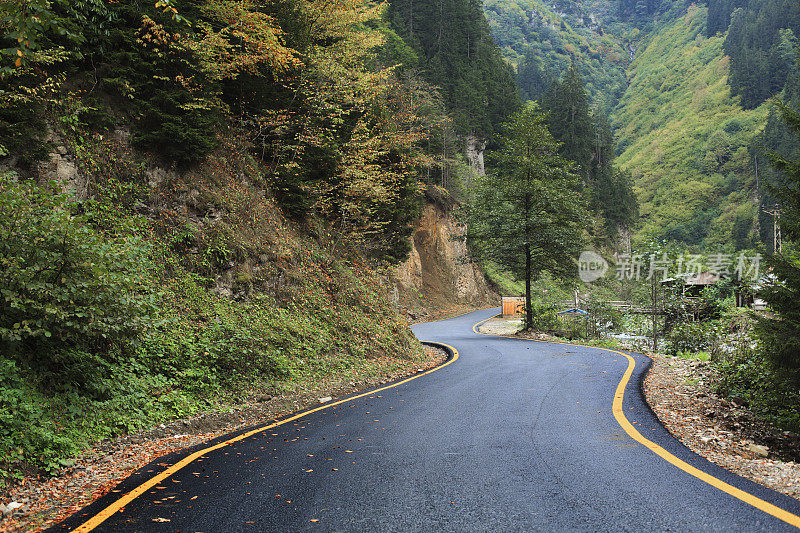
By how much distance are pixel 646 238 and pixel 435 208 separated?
22.8m

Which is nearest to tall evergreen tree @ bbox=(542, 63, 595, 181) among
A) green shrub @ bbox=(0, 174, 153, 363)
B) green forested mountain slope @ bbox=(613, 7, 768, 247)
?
green forested mountain slope @ bbox=(613, 7, 768, 247)

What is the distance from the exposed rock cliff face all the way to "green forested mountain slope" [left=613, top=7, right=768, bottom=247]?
3698 centimetres

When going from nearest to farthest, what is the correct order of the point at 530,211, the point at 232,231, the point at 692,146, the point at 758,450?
the point at 758,450, the point at 232,231, the point at 530,211, the point at 692,146

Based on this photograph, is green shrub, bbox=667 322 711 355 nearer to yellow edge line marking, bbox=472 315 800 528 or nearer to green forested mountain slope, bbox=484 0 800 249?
yellow edge line marking, bbox=472 315 800 528

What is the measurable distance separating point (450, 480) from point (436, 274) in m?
35.8

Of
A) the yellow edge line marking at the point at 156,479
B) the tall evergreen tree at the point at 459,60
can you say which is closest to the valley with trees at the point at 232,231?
the yellow edge line marking at the point at 156,479

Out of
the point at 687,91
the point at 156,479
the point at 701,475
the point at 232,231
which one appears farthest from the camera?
the point at 687,91

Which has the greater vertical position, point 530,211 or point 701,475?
point 530,211

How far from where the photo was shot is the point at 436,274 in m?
39.8

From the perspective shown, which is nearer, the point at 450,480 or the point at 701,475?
the point at 701,475

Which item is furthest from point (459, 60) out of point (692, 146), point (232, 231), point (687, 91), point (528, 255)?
point (687, 91)

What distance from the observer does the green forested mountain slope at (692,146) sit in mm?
87250

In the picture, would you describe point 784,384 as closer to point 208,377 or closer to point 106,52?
point 208,377

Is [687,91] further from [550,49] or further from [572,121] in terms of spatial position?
[572,121]
